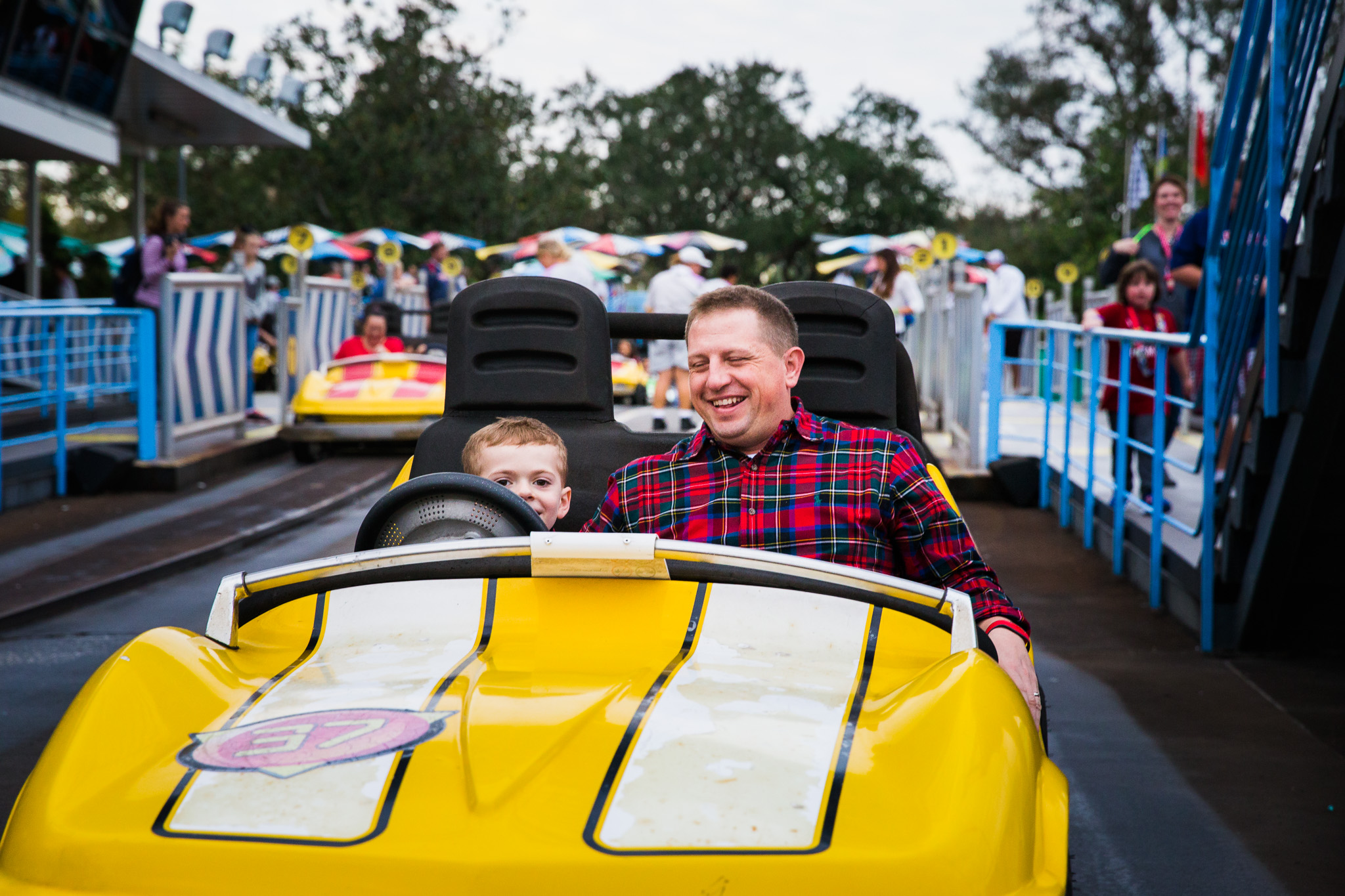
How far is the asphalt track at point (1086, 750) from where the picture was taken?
116 inches

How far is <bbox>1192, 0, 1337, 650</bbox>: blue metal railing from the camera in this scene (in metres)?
4.25

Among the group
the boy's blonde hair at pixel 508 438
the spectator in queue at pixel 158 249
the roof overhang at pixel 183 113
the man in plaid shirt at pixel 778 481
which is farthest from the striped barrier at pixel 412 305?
the man in plaid shirt at pixel 778 481

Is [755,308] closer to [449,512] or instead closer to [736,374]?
[736,374]

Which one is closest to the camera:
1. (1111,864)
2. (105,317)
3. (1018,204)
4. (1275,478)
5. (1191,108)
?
(1111,864)

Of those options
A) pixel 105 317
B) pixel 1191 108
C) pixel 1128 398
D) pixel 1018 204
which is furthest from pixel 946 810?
pixel 1018 204

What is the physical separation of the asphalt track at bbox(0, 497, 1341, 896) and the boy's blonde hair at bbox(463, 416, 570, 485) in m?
1.49

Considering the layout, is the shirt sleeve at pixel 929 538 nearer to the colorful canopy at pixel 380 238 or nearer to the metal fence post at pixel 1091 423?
the metal fence post at pixel 1091 423

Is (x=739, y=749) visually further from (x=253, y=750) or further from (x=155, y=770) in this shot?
(x=155, y=770)

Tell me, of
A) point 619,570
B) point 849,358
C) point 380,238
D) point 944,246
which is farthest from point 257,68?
point 619,570

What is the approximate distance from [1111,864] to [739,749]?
1.78 meters

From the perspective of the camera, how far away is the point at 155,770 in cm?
160

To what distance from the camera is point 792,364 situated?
2777mm

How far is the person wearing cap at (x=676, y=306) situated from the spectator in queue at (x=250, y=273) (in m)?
3.66

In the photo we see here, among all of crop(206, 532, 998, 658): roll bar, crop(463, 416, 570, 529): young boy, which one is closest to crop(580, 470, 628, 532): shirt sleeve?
crop(463, 416, 570, 529): young boy
